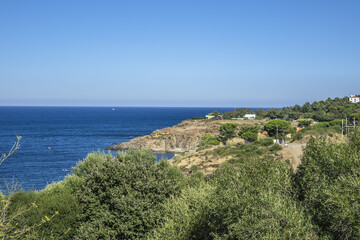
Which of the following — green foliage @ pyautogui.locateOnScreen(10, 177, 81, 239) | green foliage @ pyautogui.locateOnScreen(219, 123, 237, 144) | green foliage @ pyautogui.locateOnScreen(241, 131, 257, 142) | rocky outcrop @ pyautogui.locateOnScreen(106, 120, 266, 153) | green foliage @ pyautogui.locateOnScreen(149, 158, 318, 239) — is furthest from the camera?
rocky outcrop @ pyautogui.locateOnScreen(106, 120, 266, 153)

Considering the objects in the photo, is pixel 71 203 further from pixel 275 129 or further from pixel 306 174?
pixel 275 129

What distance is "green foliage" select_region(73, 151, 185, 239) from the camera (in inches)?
751

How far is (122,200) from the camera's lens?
770 inches

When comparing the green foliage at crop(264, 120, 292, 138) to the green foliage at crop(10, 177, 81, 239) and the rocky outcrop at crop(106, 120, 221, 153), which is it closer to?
the rocky outcrop at crop(106, 120, 221, 153)

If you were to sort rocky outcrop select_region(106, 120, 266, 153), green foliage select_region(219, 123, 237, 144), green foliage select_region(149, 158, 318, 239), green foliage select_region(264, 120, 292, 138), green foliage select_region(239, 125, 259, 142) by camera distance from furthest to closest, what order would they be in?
rocky outcrop select_region(106, 120, 266, 153)
green foliage select_region(219, 123, 237, 144)
green foliage select_region(264, 120, 292, 138)
green foliage select_region(239, 125, 259, 142)
green foliage select_region(149, 158, 318, 239)

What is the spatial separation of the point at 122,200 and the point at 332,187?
1154cm

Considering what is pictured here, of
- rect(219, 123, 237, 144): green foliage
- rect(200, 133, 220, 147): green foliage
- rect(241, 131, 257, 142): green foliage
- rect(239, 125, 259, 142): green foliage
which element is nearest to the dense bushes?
rect(241, 131, 257, 142): green foliage

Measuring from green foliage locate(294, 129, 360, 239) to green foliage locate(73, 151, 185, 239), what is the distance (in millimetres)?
8487

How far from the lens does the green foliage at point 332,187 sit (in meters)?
12.3

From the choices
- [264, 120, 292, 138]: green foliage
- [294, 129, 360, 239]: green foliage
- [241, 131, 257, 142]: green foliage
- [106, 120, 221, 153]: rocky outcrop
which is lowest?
[106, 120, 221, 153]: rocky outcrop

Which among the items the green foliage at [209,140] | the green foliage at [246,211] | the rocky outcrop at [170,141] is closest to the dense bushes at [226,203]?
the green foliage at [246,211]

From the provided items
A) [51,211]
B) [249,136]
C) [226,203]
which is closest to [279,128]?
[249,136]

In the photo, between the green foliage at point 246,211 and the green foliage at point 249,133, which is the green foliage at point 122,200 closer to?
the green foliage at point 246,211

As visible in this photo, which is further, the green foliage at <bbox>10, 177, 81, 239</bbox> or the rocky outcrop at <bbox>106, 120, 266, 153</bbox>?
the rocky outcrop at <bbox>106, 120, 266, 153</bbox>
